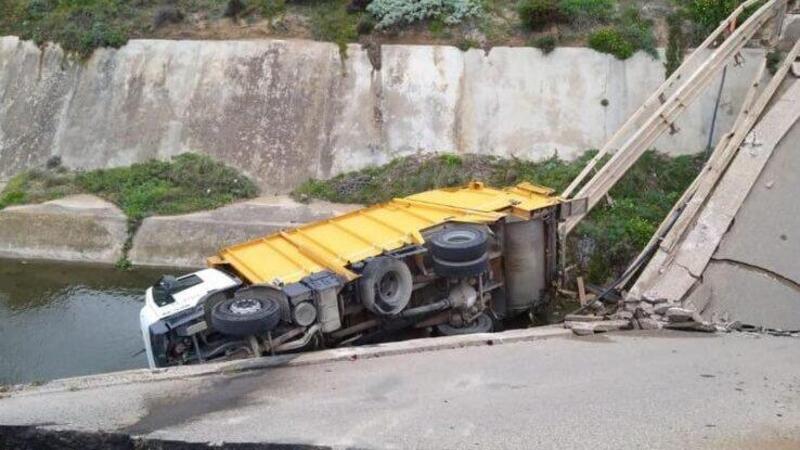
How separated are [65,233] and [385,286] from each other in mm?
9269

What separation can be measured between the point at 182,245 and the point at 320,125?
4.35 m

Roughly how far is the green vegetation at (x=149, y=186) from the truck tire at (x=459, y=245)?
311 inches

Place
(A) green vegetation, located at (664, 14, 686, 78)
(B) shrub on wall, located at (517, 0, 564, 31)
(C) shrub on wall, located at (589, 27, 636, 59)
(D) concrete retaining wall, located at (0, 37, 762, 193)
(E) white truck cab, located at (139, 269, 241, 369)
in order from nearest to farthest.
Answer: (E) white truck cab, located at (139, 269, 241, 369) < (A) green vegetation, located at (664, 14, 686, 78) < (D) concrete retaining wall, located at (0, 37, 762, 193) < (C) shrub on wall, located at (589, 27, 636, 59) < (B) shrub on wall, located at (517, 0, 564, 31)

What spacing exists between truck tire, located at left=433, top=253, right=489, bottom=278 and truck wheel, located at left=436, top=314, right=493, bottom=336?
846mm

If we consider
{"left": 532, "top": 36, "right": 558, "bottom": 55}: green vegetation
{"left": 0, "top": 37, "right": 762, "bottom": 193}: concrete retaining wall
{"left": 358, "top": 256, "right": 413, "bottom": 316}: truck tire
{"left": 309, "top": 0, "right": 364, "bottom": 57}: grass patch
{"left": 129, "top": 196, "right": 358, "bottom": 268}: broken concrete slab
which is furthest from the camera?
{"left": 309, "top": 0, "right": 364, "bottom": 57}: grass patch

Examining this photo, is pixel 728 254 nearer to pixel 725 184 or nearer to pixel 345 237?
pixel 725 184

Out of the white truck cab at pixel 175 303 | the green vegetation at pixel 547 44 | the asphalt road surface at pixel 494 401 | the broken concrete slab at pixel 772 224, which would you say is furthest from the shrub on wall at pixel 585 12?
the white truck cab at pixel 175 303

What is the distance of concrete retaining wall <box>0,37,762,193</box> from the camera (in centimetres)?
1587

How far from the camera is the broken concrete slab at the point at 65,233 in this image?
1499 centimetres

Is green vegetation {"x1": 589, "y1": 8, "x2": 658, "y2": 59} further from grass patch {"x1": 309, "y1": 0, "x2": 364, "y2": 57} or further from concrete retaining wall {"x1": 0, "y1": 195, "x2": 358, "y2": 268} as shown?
concrete retaining wall {"x1": 0, "y1": 195, "x2": 358, "y2": 268}

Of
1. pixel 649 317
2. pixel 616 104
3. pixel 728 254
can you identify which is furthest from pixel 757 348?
pixel 616 104

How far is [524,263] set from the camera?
34.5 feet

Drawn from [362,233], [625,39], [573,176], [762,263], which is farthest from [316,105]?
[762,263]

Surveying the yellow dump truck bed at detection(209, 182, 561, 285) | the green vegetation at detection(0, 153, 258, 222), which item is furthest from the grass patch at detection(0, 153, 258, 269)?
the yellow dump truck bed at detection(209, 182, 561, 285)
